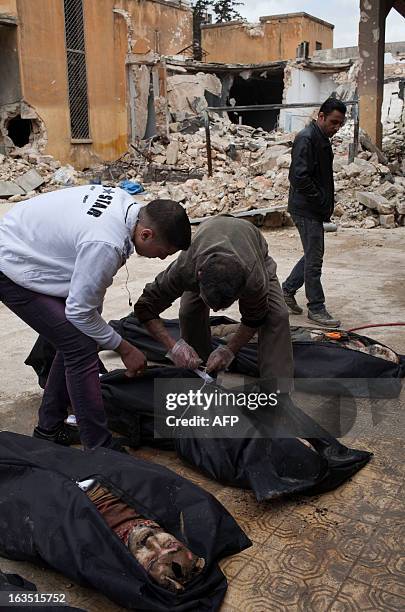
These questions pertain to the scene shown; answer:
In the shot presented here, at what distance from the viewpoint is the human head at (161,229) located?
222cm

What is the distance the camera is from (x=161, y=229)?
2219mm

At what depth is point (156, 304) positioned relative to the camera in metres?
2.92

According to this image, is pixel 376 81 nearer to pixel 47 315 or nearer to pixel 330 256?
pixel 330 256

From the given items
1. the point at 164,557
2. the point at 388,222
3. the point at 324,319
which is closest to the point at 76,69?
the point at 388,222

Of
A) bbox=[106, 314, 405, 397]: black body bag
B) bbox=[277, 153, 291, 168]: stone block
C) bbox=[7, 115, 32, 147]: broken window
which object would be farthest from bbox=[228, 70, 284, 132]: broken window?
bbox=[106, 314, 405, 397]: black body bag

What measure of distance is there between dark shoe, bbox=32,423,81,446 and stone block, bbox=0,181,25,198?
10.8 metres

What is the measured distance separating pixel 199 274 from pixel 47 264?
0.62 m

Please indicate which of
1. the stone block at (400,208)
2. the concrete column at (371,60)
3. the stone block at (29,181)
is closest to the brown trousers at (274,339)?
the stone block at (400,208)

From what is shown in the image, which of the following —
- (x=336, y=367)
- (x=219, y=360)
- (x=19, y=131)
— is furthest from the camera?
(x=19, y=131)

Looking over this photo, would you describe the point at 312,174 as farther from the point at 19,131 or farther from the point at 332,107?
the point at 19,131

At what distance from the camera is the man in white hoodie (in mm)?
2188

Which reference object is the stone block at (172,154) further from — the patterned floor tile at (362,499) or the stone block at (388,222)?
the patterned floor tile at (362,499)

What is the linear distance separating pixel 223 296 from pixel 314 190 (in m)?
2.51

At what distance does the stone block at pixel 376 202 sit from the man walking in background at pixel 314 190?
5.29m
